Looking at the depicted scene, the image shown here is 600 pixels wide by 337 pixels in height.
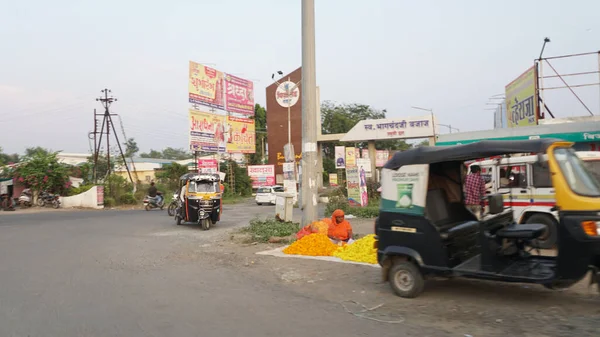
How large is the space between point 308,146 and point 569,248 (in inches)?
321

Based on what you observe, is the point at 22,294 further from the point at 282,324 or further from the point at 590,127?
the point at 590,127

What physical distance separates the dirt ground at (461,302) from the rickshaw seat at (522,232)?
0.89 m

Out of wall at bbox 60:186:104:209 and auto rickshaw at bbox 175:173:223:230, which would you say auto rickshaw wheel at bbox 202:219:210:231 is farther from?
wall at bbox 60:186:104:209

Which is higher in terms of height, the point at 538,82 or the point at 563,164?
the point at 538,82

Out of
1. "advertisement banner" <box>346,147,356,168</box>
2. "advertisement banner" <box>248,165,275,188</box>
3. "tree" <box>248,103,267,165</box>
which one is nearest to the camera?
"advertisement banner" <box>346,147,356,168</box>

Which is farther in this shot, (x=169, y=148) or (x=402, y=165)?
(x=169, y=148)

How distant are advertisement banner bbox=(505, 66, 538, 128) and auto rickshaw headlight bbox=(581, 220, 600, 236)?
17.7 metres

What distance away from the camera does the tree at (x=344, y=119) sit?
61.5m

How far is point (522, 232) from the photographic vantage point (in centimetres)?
548

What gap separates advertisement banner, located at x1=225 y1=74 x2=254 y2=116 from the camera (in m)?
41.6

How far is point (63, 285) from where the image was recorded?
7496mm

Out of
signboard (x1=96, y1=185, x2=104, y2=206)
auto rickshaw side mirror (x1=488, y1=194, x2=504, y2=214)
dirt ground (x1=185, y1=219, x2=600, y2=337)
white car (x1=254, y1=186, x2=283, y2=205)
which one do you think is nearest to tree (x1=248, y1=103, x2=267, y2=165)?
white car (x1=254, y1=186, x2=283, y2=205)

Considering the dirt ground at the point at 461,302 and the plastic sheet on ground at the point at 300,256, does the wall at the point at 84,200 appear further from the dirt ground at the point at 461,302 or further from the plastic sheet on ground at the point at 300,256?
the dirt ground at the point at 461,302

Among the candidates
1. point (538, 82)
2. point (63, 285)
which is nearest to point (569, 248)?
point (63, 285)
